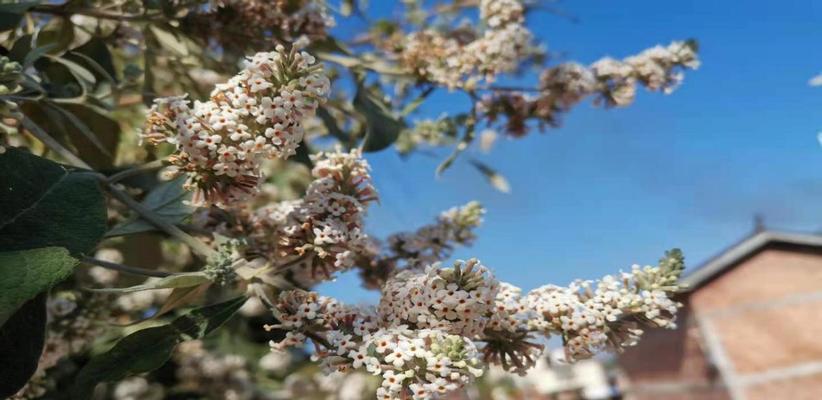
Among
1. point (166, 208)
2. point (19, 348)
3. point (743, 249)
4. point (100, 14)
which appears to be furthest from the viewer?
point (743, 249)

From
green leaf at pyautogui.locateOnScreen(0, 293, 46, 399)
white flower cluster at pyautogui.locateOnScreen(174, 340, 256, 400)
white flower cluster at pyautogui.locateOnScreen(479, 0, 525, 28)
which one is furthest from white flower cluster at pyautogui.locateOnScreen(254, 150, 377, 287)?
white flower cluster at pyautogui.locateOnScreen(174, 340, 256, 400)

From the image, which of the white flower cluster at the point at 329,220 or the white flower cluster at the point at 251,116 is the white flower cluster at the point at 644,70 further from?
the white flower cluster at the point at 251,116

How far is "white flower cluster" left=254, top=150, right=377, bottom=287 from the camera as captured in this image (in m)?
1.17

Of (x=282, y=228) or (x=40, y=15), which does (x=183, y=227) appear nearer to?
(x=282, y=228)

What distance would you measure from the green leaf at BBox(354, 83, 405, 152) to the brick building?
934cm

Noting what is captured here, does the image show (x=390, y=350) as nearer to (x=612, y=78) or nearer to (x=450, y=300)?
(x=450, y=300)

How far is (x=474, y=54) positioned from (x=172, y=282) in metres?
1.09

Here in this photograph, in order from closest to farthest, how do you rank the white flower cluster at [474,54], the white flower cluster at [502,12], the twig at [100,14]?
the twig at [100,14] < the white flower cluster at [474,54] < the white flower cluster at [502,12]

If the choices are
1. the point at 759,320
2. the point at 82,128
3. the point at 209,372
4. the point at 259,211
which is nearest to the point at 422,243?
the point at 259,211

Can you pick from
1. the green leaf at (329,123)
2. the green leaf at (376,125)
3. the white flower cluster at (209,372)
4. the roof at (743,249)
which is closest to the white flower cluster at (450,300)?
the green leaf at (376,125)

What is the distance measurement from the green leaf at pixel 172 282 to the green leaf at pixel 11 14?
0.56 m

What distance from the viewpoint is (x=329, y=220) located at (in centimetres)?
117

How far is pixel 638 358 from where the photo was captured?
44.5ft

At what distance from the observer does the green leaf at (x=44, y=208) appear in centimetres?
95
